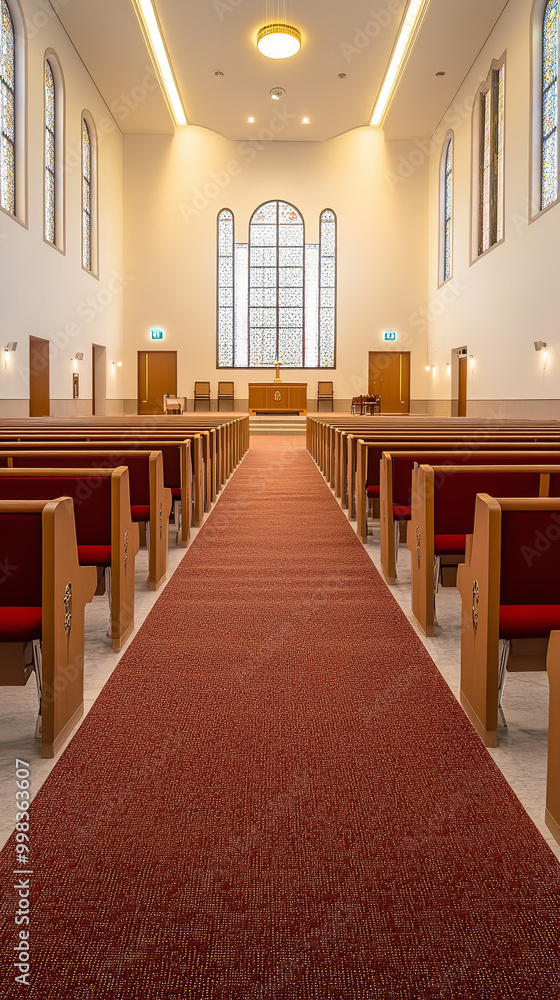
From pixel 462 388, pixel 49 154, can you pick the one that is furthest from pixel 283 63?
pixel 462 388

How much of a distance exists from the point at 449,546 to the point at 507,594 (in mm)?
725

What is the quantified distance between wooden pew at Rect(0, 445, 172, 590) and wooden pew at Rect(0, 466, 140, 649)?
54cm

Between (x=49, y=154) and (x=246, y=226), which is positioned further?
(x=246, y=226)

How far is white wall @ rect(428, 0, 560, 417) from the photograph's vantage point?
9703 millimetres

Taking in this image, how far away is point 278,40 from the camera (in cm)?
1178

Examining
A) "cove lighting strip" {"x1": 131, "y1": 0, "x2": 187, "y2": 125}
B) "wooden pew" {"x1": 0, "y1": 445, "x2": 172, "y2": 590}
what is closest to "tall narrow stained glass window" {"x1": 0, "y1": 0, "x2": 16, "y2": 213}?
"cove lighting strip" {"x1": 131, "y1": 0, "x2": 187, "y2": 125}

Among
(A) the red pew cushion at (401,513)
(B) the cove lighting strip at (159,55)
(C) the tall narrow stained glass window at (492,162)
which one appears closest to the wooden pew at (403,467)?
(A) the red pew cushion at (401,513)

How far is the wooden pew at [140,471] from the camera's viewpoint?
118 inches

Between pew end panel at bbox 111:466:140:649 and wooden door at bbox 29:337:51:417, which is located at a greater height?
wooden door at bbox 29:337:51:417

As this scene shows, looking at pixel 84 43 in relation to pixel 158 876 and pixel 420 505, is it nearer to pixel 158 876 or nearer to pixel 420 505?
pixel 420 505

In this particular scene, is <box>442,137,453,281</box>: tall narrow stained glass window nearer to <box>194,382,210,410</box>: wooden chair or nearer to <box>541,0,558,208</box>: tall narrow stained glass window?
<box>541,0,558,208</box>: tall narrow stained glass window

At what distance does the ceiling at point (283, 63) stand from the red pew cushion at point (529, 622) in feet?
39.9

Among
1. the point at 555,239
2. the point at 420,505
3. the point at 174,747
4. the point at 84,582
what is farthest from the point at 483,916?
the point at 555,239

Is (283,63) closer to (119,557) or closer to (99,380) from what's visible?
(99,380)
